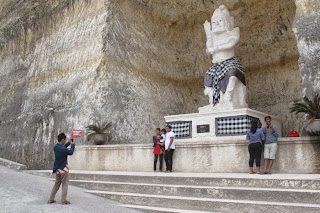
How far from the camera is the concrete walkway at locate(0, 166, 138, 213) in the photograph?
5.42m

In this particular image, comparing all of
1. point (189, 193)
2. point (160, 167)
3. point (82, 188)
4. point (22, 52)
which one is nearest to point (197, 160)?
point (160, 167)

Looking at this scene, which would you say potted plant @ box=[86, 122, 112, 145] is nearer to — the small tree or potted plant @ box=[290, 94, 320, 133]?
the small tree

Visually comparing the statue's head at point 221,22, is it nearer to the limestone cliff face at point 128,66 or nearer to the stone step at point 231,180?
the limestone cliff face at point 128,66

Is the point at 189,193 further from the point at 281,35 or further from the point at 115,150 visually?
the point at 281,35

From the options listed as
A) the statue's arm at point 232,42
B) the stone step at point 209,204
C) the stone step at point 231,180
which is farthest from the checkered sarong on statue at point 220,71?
the stone step at point 209,204

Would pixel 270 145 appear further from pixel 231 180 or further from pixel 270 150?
pixel 231 180

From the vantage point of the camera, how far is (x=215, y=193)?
223 inches

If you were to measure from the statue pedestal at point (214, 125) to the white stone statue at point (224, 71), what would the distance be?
21.2 inches

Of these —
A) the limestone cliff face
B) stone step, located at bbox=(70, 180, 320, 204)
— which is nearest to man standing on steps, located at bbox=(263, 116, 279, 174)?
stone step, located at bbox=(70, 180, 320, 204)

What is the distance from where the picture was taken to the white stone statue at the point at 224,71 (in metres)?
10.1

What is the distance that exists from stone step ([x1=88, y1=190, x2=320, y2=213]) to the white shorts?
1635mm

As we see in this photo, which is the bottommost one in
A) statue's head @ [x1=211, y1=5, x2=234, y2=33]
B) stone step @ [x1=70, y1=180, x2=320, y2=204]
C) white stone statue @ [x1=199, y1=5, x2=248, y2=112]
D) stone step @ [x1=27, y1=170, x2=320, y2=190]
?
stone step @ [x1=70, y1=180, x2=320, y2=204]

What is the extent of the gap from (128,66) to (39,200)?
277 inches

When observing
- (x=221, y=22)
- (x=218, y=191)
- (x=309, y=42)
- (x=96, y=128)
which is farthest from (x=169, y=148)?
(x=221, y=22)
